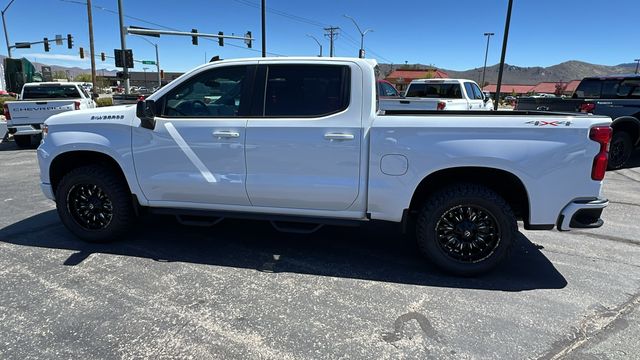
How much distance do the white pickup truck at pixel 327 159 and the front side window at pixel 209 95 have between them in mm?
10

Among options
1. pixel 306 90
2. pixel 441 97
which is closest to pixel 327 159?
pixel 306 90

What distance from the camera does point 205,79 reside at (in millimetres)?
4004

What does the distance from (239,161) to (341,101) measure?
3.55 feet

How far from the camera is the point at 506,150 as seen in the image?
339 centimetres

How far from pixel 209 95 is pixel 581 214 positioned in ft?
11.3

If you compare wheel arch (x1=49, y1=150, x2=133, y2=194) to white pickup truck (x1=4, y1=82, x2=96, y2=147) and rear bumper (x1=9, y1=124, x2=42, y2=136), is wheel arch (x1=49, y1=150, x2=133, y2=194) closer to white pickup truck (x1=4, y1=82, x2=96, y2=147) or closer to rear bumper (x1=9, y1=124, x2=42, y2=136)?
white pickup truck (x1=4, y1=82, x2=96, y2=147)

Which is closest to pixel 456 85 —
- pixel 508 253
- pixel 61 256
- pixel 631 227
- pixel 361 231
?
pixel 631 227

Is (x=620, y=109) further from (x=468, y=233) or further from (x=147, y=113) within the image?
(x=147, y=113)

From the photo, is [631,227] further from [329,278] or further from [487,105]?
[487,105]

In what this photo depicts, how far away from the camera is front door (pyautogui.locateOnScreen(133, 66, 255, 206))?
12.7 feet

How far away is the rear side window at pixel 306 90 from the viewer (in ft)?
12.3

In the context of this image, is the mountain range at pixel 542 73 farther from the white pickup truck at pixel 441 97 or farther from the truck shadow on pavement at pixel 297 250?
the truck shadow on pavement at pixel 297 250

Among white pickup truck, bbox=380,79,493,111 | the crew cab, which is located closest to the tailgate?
white pickup truck, bbox=380,79,493,111

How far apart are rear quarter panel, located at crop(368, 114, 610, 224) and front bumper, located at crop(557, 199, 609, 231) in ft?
0.17
